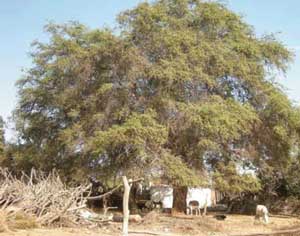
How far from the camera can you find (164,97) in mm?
24812

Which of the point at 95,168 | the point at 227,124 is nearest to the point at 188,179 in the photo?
the point at 227,124

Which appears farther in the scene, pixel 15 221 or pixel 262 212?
pixel 262 212

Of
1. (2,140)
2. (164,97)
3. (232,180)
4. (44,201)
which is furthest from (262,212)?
(2,140)

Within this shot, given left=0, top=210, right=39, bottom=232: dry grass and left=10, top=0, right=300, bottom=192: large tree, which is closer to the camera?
left=0, top=210, right=39, bottom=232: dry grass

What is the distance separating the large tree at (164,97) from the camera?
78.4 feet

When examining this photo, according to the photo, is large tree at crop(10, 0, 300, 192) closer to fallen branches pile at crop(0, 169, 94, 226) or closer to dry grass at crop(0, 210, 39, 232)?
fallen branches pile at crop(0, 169, 94, 226)

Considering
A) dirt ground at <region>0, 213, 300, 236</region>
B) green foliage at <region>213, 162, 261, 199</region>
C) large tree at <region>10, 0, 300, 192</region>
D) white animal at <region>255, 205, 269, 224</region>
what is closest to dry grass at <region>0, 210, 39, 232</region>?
dirt ground at <region>0, 213, 300, 236</region>

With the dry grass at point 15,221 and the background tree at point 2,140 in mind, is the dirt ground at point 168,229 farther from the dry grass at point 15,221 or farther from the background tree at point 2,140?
the background tree at point 2,140

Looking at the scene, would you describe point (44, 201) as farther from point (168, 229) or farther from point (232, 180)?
point (232, 180)

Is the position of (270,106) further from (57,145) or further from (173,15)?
(57,145)

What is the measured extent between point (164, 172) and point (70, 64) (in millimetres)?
7465

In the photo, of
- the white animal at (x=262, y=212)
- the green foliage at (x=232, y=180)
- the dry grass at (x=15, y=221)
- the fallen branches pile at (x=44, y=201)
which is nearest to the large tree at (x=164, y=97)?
the green foliage at (x=232, y=180)

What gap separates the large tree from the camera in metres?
23.9

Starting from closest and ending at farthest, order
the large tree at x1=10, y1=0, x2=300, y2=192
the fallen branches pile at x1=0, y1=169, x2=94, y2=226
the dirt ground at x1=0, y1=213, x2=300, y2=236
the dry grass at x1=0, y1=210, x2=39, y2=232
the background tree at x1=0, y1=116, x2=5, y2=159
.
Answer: the dry grass at x1=0, y1=210, x2=39, y2=232
the dirt ground at x1=0, y1=213, x2=300, y2=236
the fallen branches pile at x1=0, y1=169, x2=94, y2=226
the large tree at x1=10, y1=0, x2=300, y2=192
the background tree at x1=0, y1=116, x2=5, y2=159
